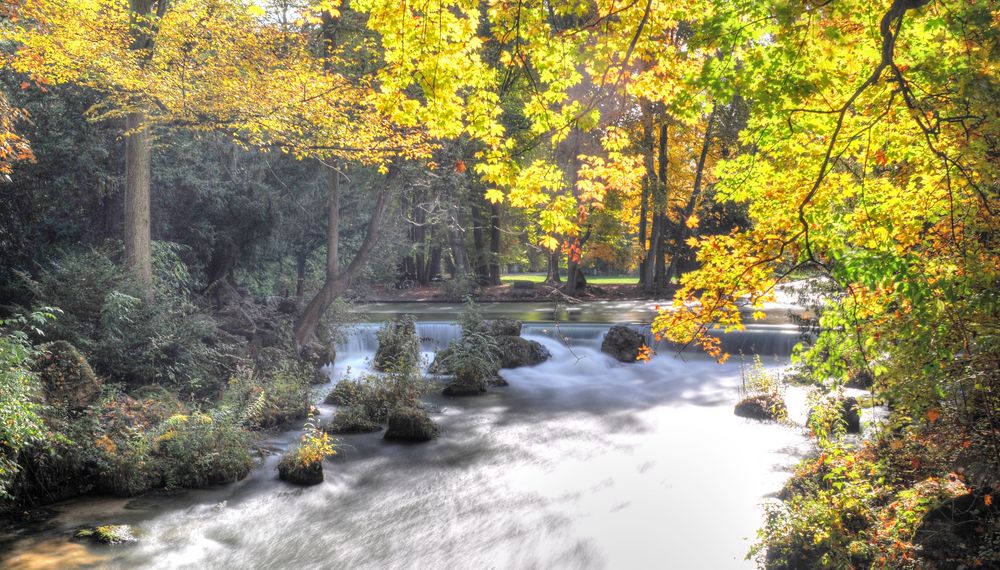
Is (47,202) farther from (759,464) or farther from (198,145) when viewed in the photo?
(759,464)

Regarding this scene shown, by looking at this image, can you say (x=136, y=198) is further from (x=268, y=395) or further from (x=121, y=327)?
(x=268, y=395)

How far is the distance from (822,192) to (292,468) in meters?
7.26

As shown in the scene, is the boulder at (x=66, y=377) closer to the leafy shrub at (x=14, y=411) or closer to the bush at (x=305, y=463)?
the leafy shrub at (x=14, y=411)

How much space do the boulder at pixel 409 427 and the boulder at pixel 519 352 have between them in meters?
5.25

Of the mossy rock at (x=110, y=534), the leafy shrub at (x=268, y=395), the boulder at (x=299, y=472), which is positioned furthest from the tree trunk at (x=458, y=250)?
the mossy rock at (x=110, y=534)

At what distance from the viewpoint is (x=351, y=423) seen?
11766mm

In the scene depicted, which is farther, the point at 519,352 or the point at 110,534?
the point at 519,352

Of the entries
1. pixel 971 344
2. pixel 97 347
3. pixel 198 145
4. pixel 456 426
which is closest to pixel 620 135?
pixel 971 344

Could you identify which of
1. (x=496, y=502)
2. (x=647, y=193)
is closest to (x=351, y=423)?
(x=496, y=502)

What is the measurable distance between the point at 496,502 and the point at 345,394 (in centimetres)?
501

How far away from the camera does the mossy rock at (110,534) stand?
7141 millimetres

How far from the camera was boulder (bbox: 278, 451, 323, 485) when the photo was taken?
9.40 metres

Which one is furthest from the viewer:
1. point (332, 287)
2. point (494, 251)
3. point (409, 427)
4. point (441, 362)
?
point (494, 251)

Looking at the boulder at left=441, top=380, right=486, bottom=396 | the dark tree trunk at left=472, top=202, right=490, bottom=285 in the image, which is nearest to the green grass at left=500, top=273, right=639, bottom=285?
the dark tree trunk at left=472, top=202, right=490, bottom=285
